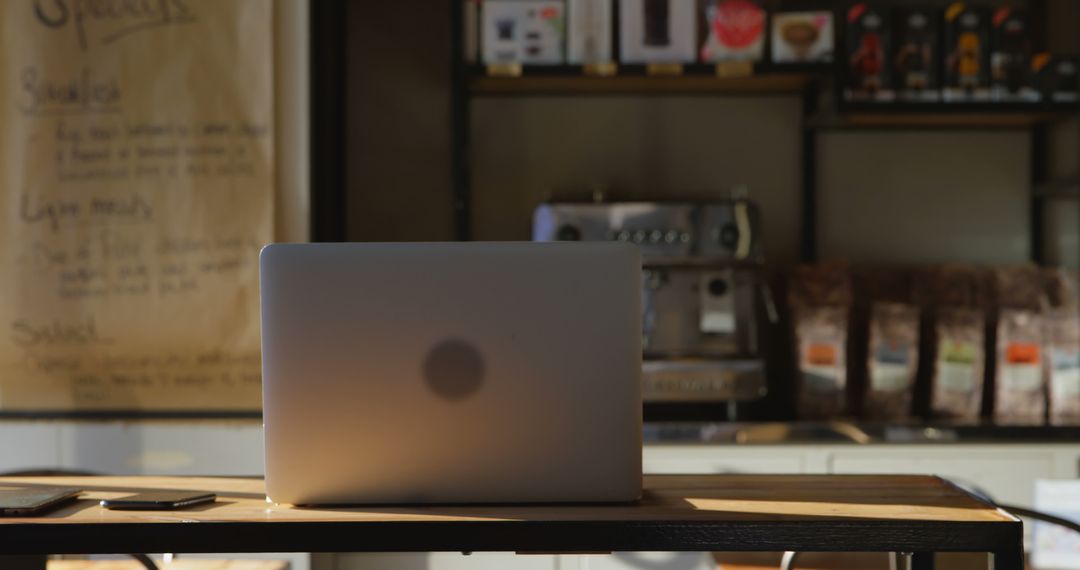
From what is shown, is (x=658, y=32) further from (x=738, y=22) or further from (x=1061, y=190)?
(x=1061, y=190)

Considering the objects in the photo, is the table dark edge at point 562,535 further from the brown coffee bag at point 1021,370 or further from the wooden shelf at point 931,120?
the wooden shelf at point 931,120

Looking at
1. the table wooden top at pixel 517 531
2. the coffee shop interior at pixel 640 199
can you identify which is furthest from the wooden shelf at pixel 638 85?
the table wooden top at pixel 517 531

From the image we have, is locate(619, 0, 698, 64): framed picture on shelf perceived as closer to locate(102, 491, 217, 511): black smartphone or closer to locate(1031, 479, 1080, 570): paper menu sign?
locate(1031, 479, 1080, 570): paper menu sign

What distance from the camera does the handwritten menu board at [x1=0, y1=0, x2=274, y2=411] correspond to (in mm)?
2564

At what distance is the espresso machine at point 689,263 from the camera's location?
106 inches

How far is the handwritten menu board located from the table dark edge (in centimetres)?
160

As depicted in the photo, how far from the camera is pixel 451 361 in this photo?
1.05 metres

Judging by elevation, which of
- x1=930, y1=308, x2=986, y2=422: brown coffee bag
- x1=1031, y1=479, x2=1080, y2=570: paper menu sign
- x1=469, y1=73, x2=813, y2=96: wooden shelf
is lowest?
x1=1031, y1=479, x2=1080, y2=570: paper menu sign

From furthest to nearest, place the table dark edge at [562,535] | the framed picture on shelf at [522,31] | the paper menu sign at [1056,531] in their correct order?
1. the framed picture on shelf at [522,31]
2. the paper menu sign at [1056,531]
3. the table dark edge at [562,535]

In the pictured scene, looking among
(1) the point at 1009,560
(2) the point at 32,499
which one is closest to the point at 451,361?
(2) the point at 32,499

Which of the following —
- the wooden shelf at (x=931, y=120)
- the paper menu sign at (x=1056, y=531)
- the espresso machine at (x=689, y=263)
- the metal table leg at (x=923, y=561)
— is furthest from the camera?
the wooden shelf at (x=931, y=120)

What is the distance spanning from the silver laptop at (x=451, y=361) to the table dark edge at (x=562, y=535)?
0.26 ft

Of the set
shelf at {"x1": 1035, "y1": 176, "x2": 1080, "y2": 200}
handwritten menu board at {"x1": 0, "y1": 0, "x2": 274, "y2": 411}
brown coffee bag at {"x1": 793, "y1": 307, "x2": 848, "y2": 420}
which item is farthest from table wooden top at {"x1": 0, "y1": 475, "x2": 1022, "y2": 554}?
shelf at {"x1": 1035, "y1": 176, "x2": 1080, "y2": 200}

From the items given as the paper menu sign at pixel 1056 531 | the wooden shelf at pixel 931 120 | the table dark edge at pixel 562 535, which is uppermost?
the wooden shelf at pixel 931 120
